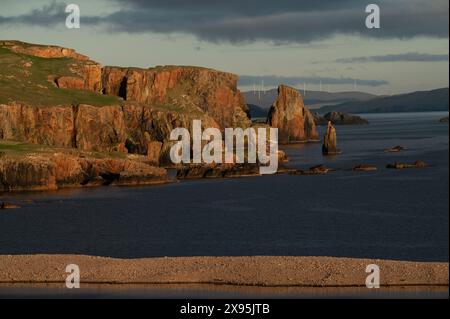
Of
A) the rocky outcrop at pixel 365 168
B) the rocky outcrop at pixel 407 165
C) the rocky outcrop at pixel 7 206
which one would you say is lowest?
the rocky outcrop at pixel 7 206

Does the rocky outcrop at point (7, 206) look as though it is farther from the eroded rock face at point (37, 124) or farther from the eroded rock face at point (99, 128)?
the eroded rock face at point (99, 128)

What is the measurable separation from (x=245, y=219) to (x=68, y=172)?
1969 inches

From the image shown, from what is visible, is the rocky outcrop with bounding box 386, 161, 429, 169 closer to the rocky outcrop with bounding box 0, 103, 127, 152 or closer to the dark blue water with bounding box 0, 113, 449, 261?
the dark blue water with bounding box 0, 113, 449, 261

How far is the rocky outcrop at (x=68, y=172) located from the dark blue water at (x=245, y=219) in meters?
5.56

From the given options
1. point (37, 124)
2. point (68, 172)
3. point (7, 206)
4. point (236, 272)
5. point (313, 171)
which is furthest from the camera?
point (37, 124)

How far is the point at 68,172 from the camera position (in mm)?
145000

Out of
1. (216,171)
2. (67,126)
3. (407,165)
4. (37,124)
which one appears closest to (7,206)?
(216,171)

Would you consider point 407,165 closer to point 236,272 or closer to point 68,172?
point 68,172

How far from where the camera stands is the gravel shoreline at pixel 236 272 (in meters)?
58.1

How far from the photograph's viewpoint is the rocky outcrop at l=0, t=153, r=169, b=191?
13762 centimetres

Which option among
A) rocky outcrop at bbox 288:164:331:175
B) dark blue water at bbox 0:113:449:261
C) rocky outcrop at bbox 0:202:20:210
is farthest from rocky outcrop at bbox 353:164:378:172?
rocky outcrop at bbox 0:202:20:210

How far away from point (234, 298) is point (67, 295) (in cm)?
1046

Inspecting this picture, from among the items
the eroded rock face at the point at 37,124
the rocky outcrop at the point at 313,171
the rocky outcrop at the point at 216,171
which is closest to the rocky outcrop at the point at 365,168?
the rocky outcrop at the point at 313,171

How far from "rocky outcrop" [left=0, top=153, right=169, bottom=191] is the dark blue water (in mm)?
5556
